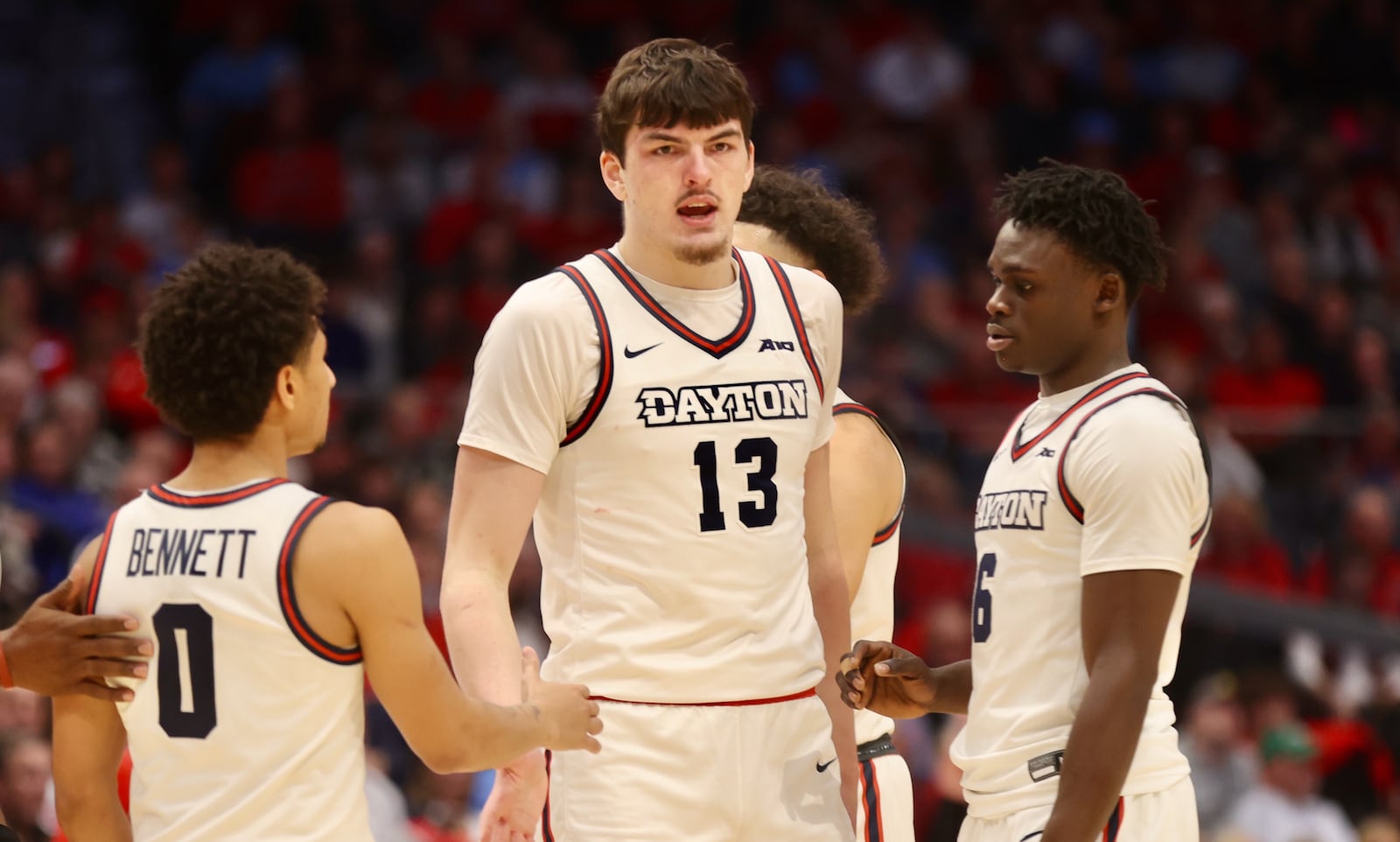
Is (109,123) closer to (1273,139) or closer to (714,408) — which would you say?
(1273,139)

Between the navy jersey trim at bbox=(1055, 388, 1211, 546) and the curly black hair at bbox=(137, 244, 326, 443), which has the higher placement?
the curly black hair at bbox=(137, 244, 326, 443)

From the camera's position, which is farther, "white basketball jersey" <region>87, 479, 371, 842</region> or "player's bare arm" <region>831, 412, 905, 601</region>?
"player's bare arm" <region>831, 412, 905, 601</region>

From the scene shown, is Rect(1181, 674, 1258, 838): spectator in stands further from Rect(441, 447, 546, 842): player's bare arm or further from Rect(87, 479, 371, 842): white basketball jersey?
Rect(87, 479, 371, 842): white basketball jersey

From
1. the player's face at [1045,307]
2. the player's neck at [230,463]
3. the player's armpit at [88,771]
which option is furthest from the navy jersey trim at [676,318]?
the player's armpit at [88,771]

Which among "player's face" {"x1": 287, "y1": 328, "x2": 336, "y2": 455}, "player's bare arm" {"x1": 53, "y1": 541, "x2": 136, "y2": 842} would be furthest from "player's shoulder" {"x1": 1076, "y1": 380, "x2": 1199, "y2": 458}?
"player's bare arm" {"x1": 53, "y1": 541, "x2": 136, "y2": 842}

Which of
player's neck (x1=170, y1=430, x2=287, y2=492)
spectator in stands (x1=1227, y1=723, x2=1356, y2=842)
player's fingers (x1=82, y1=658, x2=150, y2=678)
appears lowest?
spectator in stands (x1=1227, y1=723, x2=1356, y2=842)

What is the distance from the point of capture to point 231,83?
14.2 meters

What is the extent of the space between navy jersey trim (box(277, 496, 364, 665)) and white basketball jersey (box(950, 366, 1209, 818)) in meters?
1.46

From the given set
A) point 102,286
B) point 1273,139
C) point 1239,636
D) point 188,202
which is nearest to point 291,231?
point 188,202

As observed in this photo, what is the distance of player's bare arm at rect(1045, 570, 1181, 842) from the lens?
3.70m

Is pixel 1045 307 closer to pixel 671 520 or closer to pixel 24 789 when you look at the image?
pixel 671 520

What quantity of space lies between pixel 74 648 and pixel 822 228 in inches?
88.6

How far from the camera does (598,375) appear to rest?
3.93 meters

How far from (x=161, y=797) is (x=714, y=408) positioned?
1383mm
